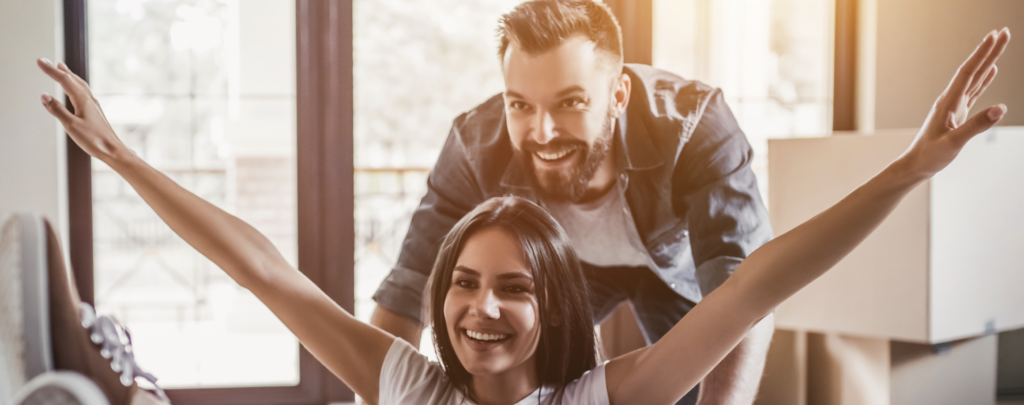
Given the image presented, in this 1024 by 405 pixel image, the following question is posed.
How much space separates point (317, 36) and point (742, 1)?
936 mm

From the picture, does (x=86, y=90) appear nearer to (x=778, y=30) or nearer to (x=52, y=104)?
(x=52, y=104)

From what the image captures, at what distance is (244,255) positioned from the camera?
102 centimetres

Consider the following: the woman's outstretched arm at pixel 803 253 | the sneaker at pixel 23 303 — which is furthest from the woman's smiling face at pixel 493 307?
the sneaker at pixel 23 303

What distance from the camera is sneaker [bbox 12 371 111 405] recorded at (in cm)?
108

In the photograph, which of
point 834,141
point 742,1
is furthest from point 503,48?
point 834,141

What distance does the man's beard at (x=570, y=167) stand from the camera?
1251 millimetres

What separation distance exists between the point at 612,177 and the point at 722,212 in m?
0.22

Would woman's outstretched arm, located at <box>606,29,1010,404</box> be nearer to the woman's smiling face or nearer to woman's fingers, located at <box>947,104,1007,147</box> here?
woman's fingers, located at <box>947,104,1007,147</box>

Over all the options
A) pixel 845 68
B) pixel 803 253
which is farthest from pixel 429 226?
pixel 845 68

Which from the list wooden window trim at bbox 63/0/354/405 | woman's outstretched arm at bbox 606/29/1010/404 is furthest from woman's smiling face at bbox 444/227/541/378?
wooden window trim at bbox 63/0/354/405

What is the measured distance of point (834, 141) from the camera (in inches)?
50.6

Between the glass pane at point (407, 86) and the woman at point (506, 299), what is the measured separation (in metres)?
0.34

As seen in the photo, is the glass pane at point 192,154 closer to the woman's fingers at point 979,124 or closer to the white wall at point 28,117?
the white wall at point 28,117

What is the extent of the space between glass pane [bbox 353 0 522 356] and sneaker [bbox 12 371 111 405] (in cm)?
53
